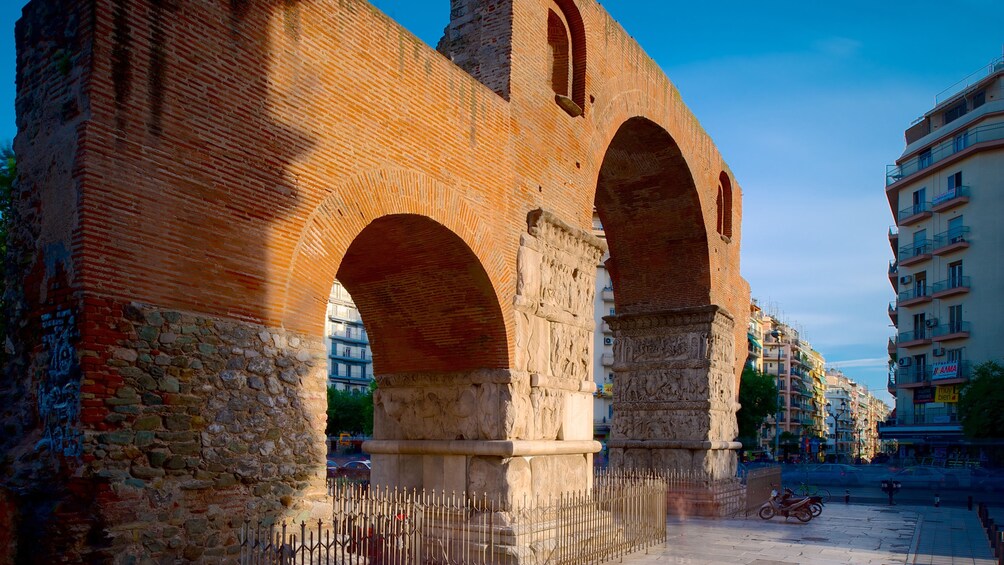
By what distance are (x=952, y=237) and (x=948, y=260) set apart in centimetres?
103

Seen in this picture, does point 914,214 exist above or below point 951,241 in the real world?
above

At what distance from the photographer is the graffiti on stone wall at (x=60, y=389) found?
5305mm

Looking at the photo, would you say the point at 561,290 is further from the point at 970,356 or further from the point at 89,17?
the point at 970,356

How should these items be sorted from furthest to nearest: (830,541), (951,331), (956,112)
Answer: (956,112) < (951,331) < (830,541)

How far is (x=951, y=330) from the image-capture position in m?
33.1

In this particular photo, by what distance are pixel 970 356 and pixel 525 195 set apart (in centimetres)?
2881

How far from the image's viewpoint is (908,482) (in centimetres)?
2272

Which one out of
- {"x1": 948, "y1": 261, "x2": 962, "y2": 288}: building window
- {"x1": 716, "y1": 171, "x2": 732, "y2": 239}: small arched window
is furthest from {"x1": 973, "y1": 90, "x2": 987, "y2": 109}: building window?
{"x1": 716, "y1": 171, "x2": 732, "y2": 239}: small arched window

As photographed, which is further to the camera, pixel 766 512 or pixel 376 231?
pixel 766 512

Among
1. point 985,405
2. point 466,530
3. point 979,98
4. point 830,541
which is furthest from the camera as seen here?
point 979,98

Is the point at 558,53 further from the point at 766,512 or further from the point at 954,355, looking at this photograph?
the point at 954,355

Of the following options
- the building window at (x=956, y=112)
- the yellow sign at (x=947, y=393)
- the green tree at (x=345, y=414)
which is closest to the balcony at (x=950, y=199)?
the building window at (x=956, y=112)

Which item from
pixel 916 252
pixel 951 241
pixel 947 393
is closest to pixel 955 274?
pixel 951 241

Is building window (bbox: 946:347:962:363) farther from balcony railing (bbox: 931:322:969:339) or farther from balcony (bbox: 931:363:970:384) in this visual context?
balcony railing (bbox: 931:322:969:339)
